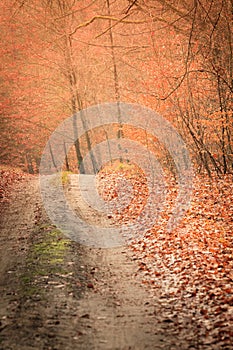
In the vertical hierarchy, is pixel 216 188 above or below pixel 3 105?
below

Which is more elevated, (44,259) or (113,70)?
(113,70)

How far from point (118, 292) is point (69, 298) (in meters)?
0.96

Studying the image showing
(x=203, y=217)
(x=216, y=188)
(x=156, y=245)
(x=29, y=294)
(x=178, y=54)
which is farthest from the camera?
(x=178, y=54)

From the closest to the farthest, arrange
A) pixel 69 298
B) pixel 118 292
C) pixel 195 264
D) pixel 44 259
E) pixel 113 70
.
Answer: pixel 69 298 < pixel 118 292 < pixel 195 264 < pixel 44 259 < pixel 113 70

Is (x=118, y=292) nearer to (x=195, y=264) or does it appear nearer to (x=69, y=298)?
(x=69, y=298)

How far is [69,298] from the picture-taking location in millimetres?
6891

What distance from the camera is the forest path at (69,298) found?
5426 mm

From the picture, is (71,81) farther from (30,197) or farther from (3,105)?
(30,197)

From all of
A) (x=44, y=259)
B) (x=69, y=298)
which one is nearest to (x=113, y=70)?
(x=44, y=259)

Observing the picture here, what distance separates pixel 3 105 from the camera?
85.8ft

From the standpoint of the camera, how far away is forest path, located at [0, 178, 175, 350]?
543 centimetres

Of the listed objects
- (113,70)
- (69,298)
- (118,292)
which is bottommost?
(118,292)

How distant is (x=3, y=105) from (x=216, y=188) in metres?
16.9

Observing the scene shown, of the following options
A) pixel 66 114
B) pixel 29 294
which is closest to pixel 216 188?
pixel 29 294
